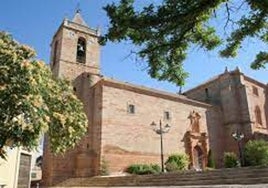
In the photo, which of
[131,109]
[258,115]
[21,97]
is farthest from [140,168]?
[258,115]

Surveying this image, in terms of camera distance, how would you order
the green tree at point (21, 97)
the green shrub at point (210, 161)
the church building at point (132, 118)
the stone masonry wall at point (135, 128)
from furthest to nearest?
the green shrub at point (210, 161), the stone masonry wall at point (135, 128), the church building at point (132, 118), the green tree at point (21, 97)

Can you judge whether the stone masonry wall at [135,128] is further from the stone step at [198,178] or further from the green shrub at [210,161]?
the stone step at [198,178]

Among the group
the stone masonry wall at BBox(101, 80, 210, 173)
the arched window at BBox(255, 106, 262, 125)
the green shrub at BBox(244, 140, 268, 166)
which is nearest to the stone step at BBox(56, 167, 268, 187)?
the stone masonry wall at BBox(101, 80, 210, 173)

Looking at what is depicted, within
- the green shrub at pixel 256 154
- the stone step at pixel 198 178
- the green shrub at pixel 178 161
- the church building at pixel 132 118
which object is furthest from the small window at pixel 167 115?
the stone step at pixel 198 178

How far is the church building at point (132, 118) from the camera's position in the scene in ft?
84.7

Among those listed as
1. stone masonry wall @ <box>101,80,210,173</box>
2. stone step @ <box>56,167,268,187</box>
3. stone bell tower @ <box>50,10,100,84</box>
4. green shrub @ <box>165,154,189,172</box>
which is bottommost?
stone step @ <box>56,167,268,187</box>

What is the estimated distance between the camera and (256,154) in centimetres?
2786

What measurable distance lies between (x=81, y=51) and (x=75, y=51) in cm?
97

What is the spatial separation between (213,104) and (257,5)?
34.8 metres

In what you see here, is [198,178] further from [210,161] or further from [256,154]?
[210,161]

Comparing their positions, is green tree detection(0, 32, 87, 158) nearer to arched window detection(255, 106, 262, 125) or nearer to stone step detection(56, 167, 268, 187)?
stone step detection(56, 167, 268, 187)

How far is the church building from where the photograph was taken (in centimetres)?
2583

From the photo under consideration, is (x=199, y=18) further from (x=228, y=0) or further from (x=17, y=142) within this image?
(x=17, y=142)

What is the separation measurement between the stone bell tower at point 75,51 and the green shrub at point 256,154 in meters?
15.6
